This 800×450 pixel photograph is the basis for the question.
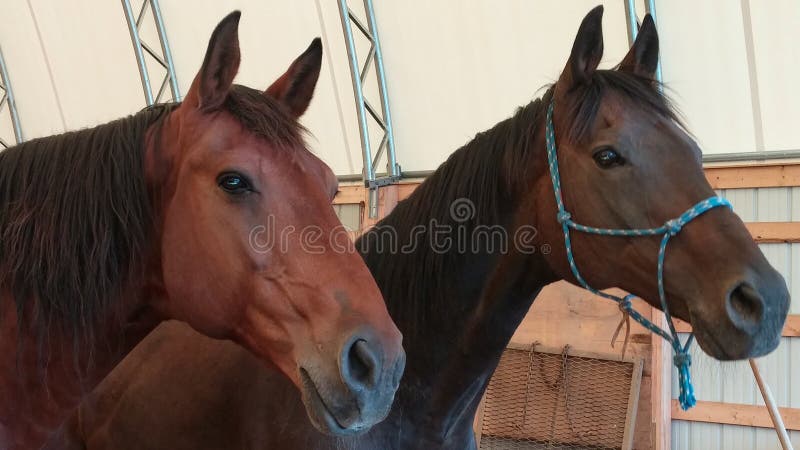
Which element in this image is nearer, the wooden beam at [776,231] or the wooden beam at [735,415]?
the wooden beam at [735,415]

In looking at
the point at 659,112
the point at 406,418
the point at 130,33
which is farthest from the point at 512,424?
the point at 130,33

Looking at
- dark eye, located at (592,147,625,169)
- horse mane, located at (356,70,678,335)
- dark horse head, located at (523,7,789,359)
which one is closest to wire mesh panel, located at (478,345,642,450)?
horse mane, located at (356,70,678,335)

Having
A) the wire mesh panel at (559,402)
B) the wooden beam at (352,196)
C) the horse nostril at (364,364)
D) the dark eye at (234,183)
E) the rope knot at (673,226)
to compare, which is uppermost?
the dark eye at (234,183)

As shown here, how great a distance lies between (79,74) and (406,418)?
703cm

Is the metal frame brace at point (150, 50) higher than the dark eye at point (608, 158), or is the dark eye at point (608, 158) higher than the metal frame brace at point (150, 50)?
the metal frame brace at point (150, 50)

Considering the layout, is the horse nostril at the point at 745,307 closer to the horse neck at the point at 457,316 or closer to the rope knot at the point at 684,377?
the rope knot at the point at 684,377

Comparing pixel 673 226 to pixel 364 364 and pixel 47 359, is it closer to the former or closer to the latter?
pixel 364 364

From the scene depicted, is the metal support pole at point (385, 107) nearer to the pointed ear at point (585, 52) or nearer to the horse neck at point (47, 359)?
the pointed ear at point (585, 52)

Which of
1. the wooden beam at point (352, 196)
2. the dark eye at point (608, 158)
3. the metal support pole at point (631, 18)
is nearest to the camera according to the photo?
the dark eye at point (608, 158)

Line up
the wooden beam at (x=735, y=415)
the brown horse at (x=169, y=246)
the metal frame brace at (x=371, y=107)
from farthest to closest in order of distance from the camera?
1. the metal frame brace at (x=371, y=107)
2. the wooden beam at (x=735, y=415)
3. the brown horse at (x=169, y=246)

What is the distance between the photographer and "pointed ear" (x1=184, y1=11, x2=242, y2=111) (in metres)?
1.45

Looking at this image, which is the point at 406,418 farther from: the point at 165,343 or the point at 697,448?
the point at 697,448

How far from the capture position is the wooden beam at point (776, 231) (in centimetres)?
392

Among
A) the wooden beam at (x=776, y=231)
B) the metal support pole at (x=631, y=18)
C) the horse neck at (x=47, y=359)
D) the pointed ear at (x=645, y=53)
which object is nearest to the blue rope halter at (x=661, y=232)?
the pointed ear at (x=645, y=53)
